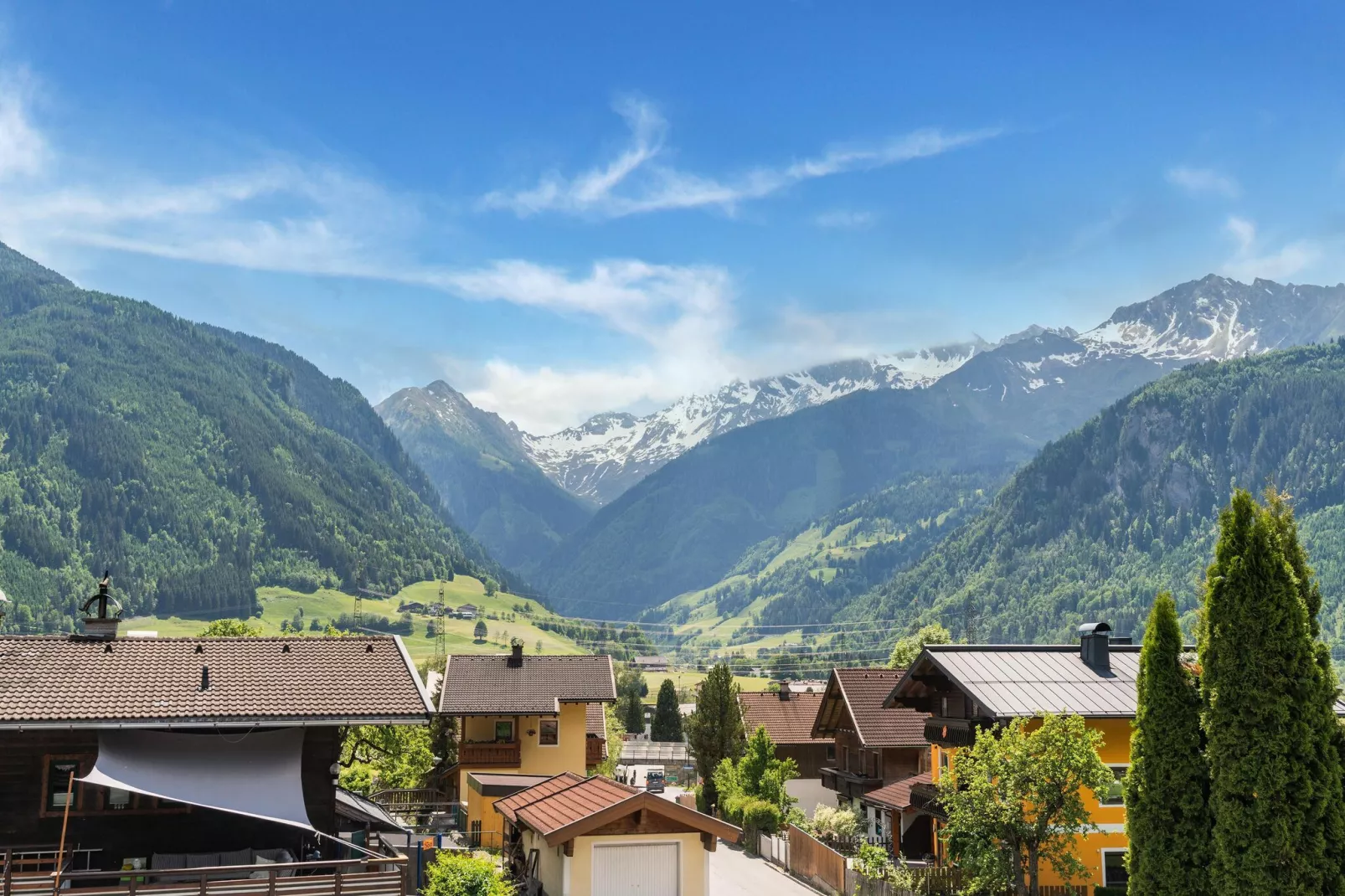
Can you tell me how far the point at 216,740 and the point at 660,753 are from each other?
10241cm

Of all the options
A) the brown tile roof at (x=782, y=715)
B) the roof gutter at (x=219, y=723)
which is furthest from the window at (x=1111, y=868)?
the brown tile roof at (x=782, y=715)

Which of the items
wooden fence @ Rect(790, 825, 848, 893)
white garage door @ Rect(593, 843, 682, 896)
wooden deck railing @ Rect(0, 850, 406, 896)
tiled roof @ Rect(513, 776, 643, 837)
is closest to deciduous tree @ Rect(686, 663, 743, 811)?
Answer: wooden fence @ Rect(790, 825, 848, 893)

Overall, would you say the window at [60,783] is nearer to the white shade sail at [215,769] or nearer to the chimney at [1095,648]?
the white shade sail at [215,769]

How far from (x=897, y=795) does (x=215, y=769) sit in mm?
30862

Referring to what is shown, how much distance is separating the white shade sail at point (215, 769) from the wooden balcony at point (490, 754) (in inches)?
1398

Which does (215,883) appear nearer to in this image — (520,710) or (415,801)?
(520,710)

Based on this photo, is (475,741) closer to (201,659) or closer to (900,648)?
(201,659)

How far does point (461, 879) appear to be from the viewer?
26.7m

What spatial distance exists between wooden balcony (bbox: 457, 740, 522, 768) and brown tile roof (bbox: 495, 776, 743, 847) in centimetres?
2641

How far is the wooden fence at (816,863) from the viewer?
1540 inches

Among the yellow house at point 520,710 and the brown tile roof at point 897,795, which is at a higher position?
the yellow house at point 520,710

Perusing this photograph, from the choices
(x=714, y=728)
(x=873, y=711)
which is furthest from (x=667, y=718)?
(x=873, y=711)

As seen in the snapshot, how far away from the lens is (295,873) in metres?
25.1

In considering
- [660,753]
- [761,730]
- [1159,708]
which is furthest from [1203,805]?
[660,753]
